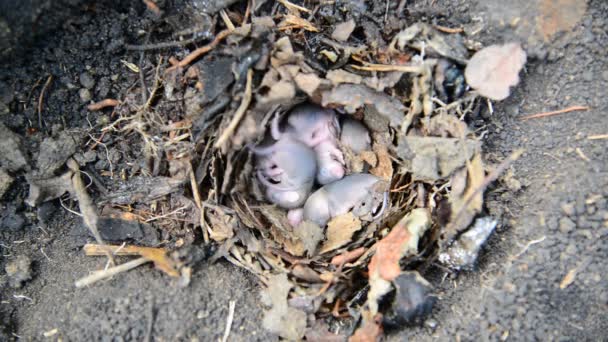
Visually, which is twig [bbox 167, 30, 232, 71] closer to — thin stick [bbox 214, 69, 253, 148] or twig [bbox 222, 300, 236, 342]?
thin stick [bbox 214, 69, 253, 148]

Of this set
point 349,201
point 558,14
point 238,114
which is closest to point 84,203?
point 238,114

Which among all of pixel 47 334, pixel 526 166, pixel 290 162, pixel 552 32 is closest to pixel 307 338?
pixel 290 162

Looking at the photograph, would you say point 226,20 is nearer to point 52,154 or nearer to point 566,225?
point 52,154

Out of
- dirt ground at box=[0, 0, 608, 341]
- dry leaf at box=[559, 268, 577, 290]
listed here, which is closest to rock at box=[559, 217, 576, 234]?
dirt ground at box=[0, 0, 608, 341]

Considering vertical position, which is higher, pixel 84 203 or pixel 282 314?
pixel 84 203

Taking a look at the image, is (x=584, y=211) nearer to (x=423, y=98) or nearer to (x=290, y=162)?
(x=423, y=98)

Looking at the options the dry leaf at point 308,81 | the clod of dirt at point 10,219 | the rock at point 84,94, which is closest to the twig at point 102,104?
the rock at point 84,94

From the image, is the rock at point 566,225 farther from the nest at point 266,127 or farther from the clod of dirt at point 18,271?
the clod of dirt at point 18,271
